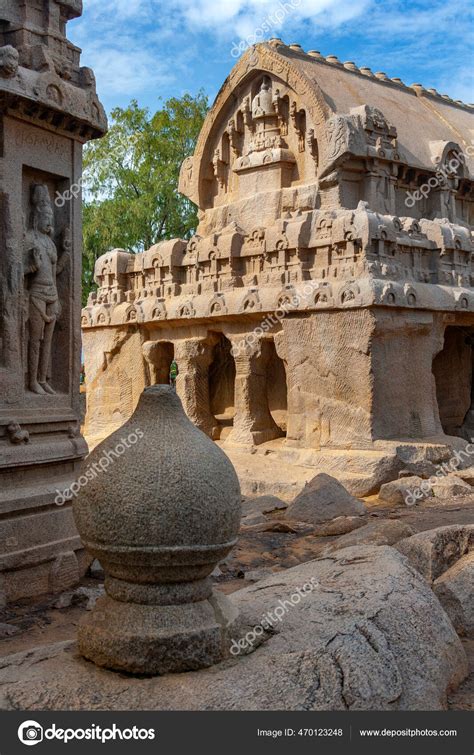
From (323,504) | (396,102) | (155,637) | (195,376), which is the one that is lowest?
(323,504)

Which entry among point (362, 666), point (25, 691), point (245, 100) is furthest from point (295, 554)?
point (245, 100)

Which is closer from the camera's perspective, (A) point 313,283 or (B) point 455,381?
(A) point 313,283

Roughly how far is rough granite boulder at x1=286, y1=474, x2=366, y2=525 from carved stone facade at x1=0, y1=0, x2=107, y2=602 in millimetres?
3317

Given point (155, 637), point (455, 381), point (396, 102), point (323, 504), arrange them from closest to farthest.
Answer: point (155, 637) → point (323, 504) → point (455, 381) → point (396, 102)

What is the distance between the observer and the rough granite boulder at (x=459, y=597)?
Answer: 185 inches

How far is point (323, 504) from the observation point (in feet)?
29.0

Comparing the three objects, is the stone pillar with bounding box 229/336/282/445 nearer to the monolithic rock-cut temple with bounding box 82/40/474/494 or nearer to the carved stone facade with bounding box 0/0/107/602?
the monolithic rock-cut temple with bounding box 82/40/474/494

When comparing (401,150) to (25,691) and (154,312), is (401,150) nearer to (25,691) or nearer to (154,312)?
(154,312)

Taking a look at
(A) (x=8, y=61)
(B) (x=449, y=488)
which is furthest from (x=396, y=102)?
(A) (x=8, y=61)

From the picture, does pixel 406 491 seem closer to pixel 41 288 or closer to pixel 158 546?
pixel 41 288

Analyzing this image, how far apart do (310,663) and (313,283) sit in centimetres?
819

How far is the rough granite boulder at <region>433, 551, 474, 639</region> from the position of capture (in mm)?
4696

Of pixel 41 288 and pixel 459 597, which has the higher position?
pixel 41 288

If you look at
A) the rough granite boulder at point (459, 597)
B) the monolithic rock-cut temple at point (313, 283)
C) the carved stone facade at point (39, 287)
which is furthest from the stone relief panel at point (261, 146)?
the rough granite boulder at point (459, 597)
